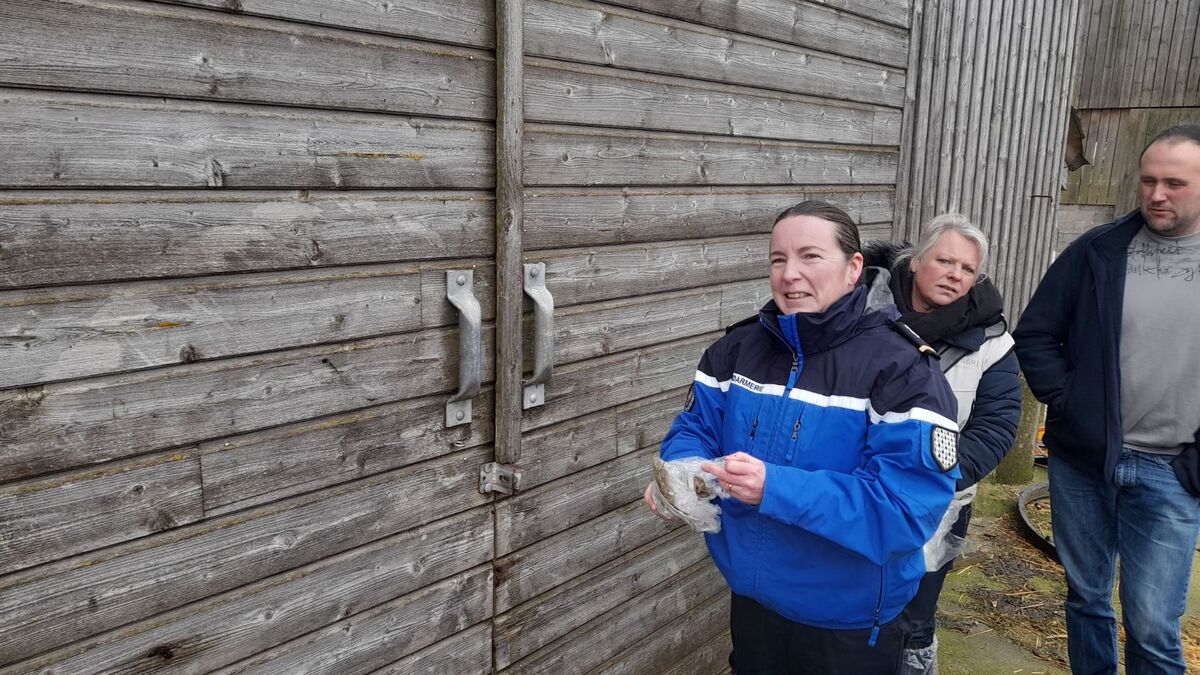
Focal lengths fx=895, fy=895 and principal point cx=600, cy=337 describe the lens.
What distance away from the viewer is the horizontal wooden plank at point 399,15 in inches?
78.8

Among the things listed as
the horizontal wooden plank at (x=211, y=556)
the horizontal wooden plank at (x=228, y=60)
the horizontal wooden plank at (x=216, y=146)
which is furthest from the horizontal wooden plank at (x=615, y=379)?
the horizontal wooden plank at (x=228, y=60)

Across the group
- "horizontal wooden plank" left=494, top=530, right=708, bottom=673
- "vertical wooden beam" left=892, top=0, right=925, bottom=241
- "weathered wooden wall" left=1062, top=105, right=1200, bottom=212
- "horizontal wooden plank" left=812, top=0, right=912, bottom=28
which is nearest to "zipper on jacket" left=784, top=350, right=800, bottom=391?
"horizontal wooden plank" left=494, top=530, right=708, bottom=673

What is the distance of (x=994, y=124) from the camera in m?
5.46

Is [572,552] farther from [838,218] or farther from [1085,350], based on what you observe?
[1085,350]

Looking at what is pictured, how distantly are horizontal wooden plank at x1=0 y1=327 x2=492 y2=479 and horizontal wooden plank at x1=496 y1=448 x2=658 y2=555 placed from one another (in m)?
0.56

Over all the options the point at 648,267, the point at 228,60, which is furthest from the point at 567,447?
the point at 228,60

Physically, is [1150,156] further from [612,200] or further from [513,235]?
[513,235]

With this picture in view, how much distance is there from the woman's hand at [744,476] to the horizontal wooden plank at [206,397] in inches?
34.5

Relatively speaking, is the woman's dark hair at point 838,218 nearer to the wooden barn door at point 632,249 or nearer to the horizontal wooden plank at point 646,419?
the wooden barn door at point 632,249

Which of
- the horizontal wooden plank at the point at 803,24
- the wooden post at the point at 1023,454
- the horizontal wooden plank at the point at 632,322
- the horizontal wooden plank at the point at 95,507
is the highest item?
the horizontal wooden plank at the point at 803,24

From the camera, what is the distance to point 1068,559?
355 cm

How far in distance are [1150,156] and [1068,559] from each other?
62.3 inches

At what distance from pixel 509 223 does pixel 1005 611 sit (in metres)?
4.00

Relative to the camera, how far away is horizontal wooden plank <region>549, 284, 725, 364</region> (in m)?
2.94
